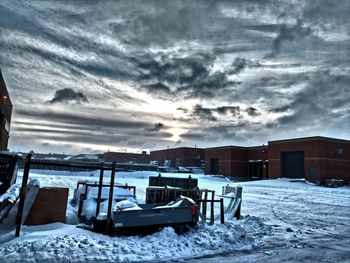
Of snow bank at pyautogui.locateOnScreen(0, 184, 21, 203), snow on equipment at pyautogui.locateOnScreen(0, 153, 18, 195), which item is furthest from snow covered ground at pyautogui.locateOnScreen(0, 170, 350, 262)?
snow on equipment at pyautogui.locateOnScreen(0, 153, 18, 195)

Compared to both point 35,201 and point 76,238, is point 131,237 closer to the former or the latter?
point 76,238

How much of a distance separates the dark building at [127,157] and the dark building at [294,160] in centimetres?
6185

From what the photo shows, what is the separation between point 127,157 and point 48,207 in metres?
114

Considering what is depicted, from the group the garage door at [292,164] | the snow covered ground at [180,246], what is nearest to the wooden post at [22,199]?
the snow covered ground at [180,246]

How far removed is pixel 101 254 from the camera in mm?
7594

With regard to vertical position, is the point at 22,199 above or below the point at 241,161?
below

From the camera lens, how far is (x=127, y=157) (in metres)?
123

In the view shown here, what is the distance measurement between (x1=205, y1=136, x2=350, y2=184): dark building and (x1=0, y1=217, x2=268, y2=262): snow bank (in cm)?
4220

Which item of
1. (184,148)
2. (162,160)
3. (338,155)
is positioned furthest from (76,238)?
(162,160)

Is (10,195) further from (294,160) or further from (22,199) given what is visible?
(294,160)

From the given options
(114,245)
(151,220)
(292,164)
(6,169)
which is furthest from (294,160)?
(114,245)

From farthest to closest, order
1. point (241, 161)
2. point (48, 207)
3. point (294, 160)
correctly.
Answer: point (241, 161) < point (294, 160) < point (48, 207)

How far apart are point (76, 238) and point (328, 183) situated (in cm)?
4603

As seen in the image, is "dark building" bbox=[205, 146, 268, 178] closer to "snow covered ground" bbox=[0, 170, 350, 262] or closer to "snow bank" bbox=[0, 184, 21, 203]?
"snow covered ground" bbox=[0, 170, 350, 262]
